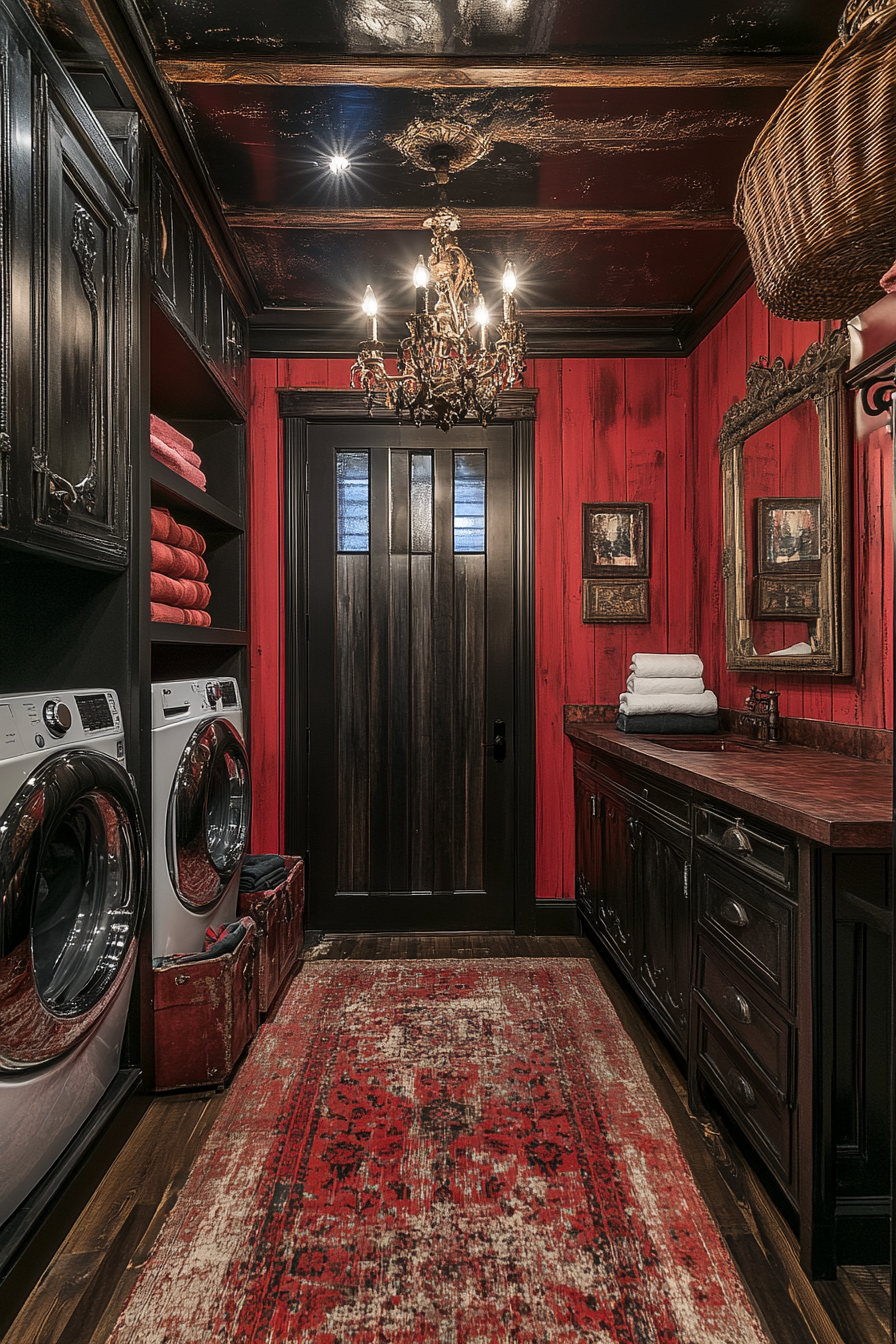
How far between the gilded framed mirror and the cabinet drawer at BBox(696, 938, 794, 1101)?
0.99m

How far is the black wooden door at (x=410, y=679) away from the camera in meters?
3.44

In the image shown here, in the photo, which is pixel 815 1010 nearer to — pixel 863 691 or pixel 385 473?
pixel 863 691

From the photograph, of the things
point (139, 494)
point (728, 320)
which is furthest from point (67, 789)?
point (728, 320)

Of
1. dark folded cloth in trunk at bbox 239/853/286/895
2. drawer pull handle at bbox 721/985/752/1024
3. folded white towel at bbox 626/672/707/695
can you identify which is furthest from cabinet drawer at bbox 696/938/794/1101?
dark folded cloth in trunk at bbox 239/853/286/895

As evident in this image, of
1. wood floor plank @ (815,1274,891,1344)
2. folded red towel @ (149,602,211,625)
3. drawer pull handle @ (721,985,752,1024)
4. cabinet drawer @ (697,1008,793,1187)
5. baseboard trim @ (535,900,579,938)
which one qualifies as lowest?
wood floor plank @ (815,1274,891,1344)

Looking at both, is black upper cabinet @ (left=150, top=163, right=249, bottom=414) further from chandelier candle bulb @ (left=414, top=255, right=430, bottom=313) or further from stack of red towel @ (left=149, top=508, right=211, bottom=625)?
chandelier candle bulb @ (left=414, top=255, right=430, bottom=313)

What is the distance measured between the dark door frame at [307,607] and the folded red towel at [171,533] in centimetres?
65

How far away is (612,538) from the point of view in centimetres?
349

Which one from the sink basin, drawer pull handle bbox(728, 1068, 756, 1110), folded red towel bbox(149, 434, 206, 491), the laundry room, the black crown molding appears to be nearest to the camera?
the laundry room

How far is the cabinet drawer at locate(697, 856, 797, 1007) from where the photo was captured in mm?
1525

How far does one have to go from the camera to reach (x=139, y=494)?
2.03 m

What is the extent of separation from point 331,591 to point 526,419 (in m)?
1.23

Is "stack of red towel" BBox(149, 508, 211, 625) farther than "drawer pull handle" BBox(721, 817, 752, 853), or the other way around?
"stack of red towel" BBox(149, 508, 211, 625)

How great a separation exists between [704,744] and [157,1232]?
7.07 ft
